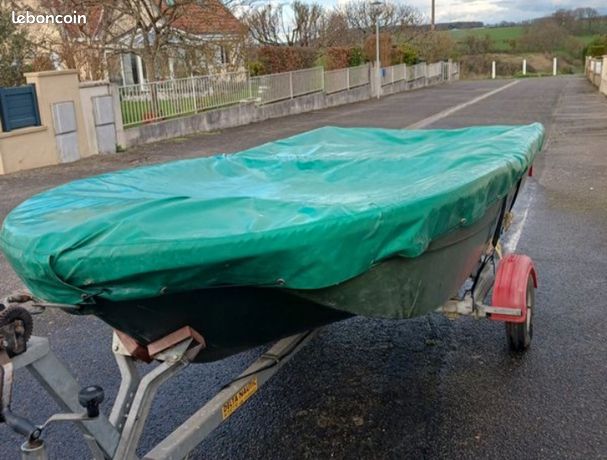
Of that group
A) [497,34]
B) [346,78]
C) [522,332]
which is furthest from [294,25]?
[497,34]

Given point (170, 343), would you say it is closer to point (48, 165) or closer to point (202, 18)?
point (48, 165)

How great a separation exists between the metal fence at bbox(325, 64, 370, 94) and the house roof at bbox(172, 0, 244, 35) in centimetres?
583

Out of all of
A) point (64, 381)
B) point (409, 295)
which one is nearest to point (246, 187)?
point (409, 295)

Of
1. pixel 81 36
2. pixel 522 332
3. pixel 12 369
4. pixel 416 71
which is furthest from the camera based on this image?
pixel 416 71

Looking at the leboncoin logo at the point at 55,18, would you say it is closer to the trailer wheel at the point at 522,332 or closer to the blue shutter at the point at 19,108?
the blue shutter at the point at 19,108

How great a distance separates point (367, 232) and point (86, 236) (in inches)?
37.3

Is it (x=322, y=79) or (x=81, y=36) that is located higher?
(x=81, y=36)

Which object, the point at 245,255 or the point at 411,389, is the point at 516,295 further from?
the point at 245,255

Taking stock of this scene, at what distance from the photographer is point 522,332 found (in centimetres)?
361

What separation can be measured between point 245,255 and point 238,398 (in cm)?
84

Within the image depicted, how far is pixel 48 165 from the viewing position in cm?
1161

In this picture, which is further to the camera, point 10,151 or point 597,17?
point 597,17

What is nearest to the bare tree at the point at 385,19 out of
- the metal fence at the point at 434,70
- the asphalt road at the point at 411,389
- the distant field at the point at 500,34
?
the metal fence at the point at 434,70

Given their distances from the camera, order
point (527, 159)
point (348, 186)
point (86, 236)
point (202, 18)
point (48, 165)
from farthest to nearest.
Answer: point (202, 18) < point (48, 165) < point (527, 159) < point (348, 186) < point (86, 236)
